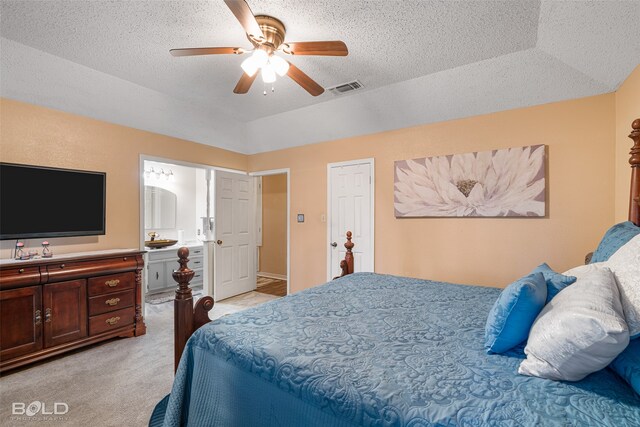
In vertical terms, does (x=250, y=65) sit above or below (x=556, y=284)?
above

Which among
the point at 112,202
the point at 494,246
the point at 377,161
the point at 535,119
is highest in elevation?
the point at 535,119

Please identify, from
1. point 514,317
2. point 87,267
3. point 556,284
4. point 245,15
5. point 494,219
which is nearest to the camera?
point 514,317

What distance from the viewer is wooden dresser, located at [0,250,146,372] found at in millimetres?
2516

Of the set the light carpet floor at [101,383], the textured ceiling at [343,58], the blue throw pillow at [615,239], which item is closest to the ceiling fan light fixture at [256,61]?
the textured ceiling at [343,58]

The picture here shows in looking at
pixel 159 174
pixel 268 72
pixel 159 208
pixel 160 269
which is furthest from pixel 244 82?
pixel 159 208

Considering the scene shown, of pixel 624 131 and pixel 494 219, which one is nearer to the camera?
pixel 624 131

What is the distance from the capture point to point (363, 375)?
106 cm

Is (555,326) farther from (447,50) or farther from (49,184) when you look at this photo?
(49,184)

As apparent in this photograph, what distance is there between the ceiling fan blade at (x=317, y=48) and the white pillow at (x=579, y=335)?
6.22 feet

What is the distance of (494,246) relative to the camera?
327 centimetres

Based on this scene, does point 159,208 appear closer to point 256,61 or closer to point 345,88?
point 345,88

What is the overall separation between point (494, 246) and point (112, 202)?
4399mm

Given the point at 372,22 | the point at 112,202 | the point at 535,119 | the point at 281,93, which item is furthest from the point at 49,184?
the point at 535,119

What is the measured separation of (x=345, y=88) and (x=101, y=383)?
364 centimetres
